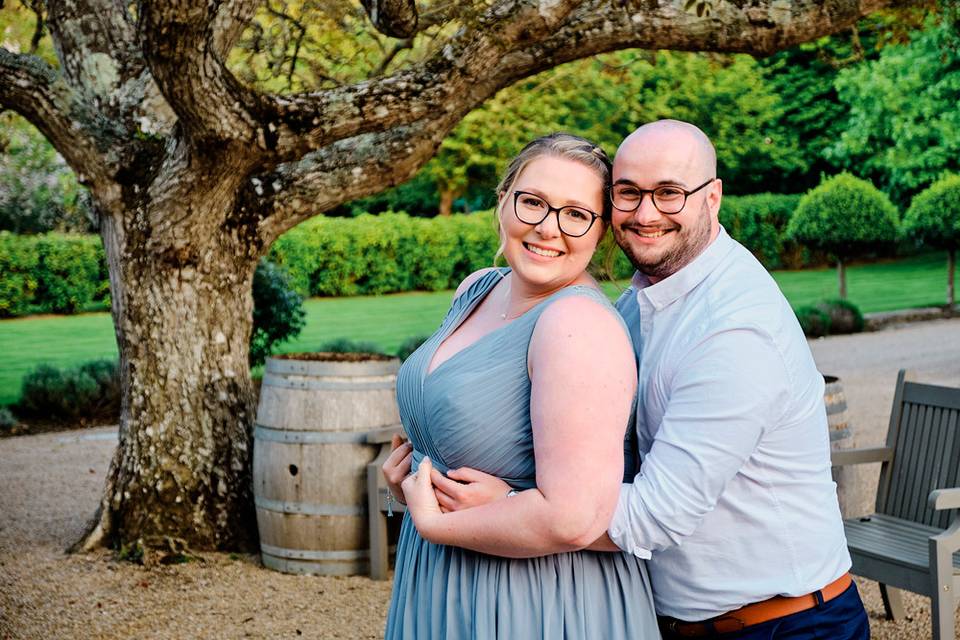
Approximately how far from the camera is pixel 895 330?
17.2 metres

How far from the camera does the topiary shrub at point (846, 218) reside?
1869 centimetres

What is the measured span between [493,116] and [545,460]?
64.4 feet

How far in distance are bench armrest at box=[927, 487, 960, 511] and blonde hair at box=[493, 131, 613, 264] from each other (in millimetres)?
2267

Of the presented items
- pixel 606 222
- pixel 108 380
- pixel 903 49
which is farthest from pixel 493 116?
pixel 606 222

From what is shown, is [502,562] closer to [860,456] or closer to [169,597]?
[860,456]

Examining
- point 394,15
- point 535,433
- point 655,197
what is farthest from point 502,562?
point 394,15

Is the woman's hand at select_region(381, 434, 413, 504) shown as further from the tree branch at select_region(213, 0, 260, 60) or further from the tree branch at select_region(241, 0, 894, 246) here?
the tree branch at select_region(213, 0, 260, 60)

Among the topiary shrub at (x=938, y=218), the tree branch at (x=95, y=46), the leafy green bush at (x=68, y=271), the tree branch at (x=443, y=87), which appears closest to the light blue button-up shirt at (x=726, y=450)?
the tree branch at (x=443, y=87)

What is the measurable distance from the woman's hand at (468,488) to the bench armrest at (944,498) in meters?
2.37

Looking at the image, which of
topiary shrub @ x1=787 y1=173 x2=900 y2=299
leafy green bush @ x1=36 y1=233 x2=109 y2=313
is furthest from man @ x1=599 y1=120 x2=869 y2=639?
leafy green bush @ x1=36 y1=233 x2=109 y2=313

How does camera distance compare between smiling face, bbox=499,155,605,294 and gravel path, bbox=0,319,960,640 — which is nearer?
smiling face, bbox=499,155,605,294

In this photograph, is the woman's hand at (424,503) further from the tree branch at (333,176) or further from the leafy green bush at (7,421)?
the leafy green bush at (7,421)

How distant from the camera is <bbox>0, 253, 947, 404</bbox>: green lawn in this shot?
16.8m

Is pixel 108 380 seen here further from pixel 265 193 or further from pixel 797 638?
pixel 797 638
